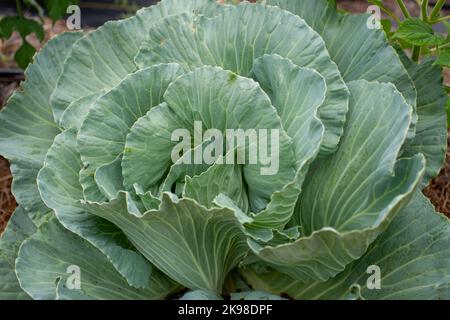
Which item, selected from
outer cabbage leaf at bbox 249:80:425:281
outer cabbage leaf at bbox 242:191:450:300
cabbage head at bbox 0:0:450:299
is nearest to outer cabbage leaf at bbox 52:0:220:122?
cabbage head at bbox 0:0:450:299

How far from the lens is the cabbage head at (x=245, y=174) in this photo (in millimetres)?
1155

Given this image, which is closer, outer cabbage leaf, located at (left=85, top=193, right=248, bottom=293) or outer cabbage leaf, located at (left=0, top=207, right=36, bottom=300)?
outer cabbage leaf, located at (left=85, top=193, right=248, bottom=293)

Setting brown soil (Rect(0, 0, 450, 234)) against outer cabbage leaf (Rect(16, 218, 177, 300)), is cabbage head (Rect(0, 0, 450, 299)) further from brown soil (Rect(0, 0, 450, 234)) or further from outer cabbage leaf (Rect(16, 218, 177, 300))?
brown soil (Rect(0, 0, 450, 234))

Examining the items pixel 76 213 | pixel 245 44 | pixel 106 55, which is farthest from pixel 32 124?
pixel 245 44

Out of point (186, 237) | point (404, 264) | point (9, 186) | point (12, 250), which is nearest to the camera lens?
point (186, 237)

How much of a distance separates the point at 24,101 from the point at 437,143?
1.02 metres

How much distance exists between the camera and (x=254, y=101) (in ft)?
3.96

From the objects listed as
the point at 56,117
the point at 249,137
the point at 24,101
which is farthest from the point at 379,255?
the point at 24,101

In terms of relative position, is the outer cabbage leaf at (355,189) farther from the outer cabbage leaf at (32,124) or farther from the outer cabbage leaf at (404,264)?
the outer cabbage leaf at (32,124)

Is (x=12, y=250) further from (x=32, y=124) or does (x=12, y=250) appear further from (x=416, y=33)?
(x=416, y=33)

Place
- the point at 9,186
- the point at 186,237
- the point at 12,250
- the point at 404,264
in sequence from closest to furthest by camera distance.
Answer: the point at 186,237, the point at 404,264, the point at 12,250, the point at 9,186

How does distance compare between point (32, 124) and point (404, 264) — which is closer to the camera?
point (404, 264)

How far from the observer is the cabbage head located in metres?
1.16

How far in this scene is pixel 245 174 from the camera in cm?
125
